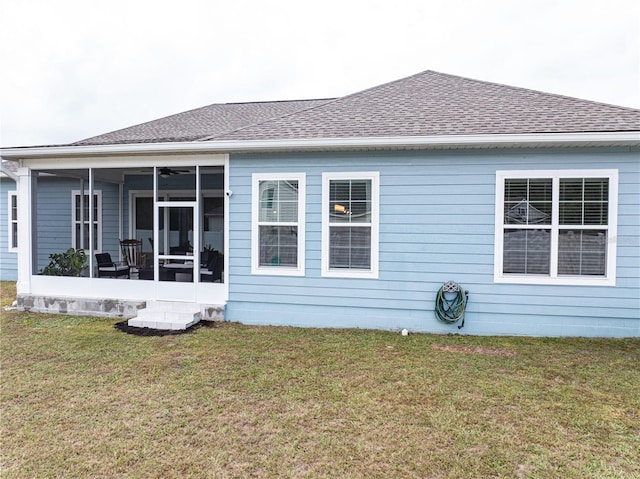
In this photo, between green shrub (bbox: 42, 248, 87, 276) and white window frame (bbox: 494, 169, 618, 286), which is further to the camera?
green shrub (bbox: 42, 248, 87, 276)

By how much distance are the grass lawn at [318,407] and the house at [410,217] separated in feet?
2.35

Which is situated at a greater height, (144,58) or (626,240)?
(144,58)

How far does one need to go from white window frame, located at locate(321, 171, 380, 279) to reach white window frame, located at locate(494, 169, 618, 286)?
1706 mm

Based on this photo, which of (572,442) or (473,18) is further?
(473,18)

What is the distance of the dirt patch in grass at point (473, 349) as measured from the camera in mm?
4711

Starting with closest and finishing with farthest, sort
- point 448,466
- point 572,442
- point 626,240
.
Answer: point 448,466
point 572,442
point 626,240

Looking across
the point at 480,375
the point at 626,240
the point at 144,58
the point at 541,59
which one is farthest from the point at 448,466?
the point at 144,58

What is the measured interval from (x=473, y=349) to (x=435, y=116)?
11.7ft

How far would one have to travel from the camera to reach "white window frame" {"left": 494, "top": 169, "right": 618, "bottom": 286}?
5188 mm

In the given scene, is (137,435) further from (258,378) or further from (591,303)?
(591,303)

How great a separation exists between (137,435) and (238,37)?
1683 centimetres

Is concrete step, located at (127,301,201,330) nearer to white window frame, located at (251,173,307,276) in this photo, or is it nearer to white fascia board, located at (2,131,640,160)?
white window frame, located at (251,173,307,276)

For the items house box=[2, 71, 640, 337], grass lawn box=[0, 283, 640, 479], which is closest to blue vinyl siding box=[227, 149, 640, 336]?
house box=[2, 71, 640, 337]

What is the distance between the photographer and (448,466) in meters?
2.45
